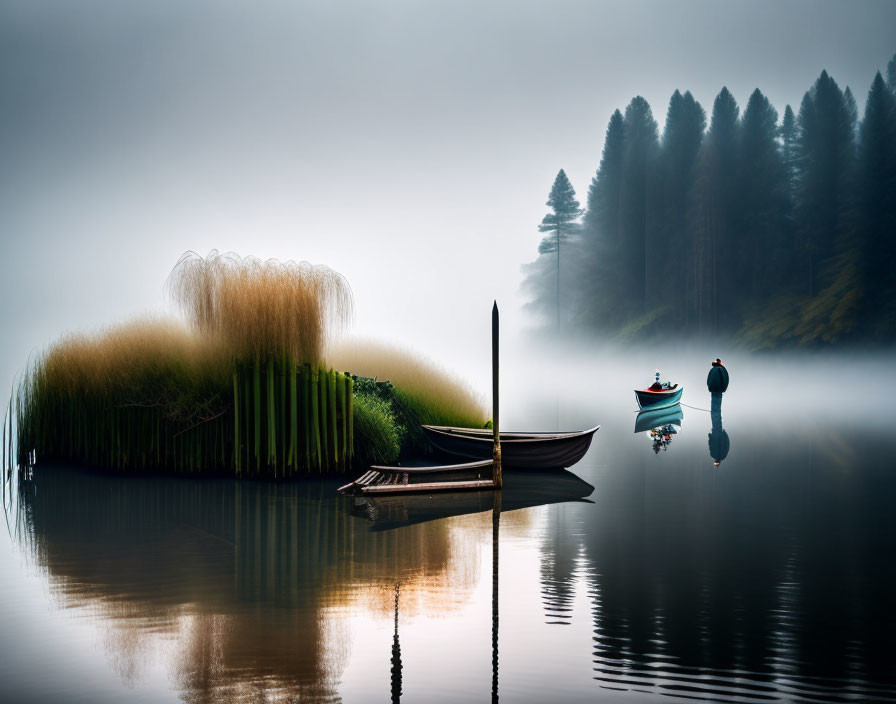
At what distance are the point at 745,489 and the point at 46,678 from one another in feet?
42.2

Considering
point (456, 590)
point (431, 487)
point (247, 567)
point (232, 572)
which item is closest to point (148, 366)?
point (431, 487)

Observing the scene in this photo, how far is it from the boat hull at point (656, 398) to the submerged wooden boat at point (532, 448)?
16.1 metres

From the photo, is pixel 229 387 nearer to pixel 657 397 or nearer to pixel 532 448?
pixel 532 448

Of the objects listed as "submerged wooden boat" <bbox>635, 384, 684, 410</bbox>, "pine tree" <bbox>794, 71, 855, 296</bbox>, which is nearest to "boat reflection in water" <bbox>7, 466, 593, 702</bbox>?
"submerged wooden boat" <bbox>635, 384, 684, 410</bbox>

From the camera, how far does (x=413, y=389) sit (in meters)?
22.7

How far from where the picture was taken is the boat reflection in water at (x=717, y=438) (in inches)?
837

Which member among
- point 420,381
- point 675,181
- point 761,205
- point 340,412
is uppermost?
point 675,181

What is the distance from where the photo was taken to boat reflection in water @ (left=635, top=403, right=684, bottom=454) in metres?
24.7

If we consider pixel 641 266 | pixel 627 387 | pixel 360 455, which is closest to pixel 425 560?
pixel 360 455

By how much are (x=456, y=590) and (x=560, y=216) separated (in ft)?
276

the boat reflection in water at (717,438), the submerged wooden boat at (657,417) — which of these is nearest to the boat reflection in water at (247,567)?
the boat reflection in water at (717,438)

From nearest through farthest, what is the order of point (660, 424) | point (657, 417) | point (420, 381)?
point (420, 381)
point (660, 424)
point (657, 417)

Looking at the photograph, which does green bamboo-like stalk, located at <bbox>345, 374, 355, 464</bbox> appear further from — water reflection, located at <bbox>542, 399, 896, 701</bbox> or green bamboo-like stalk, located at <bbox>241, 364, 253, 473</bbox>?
water reflection, located at <bbox>542, 399, 896, 701</bbox>

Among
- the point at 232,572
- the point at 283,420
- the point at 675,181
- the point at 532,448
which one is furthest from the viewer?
the point at 675,181
